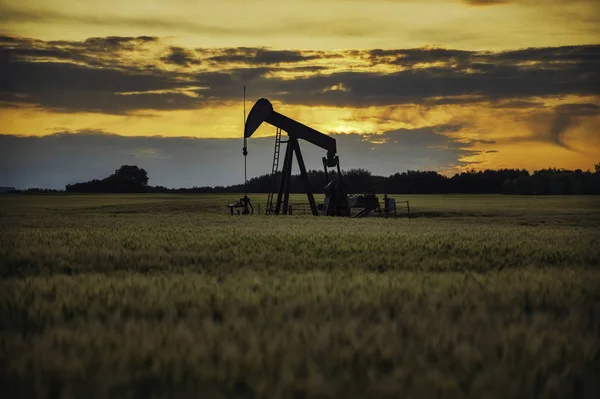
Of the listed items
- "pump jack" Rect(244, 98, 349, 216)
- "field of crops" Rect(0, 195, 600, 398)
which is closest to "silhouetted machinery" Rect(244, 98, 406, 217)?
"pump jack" Rect(244, 98, 349, 216)

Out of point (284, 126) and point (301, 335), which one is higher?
point (284, 126)

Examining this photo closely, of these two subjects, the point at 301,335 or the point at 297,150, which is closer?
the point at 301,335

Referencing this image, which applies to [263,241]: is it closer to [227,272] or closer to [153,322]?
[227,272]

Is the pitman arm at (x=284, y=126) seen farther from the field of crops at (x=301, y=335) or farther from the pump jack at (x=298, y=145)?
the field of crops at (x=301, y=335)

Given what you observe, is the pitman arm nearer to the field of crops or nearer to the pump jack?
the pump jack

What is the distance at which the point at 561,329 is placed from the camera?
17.6ft

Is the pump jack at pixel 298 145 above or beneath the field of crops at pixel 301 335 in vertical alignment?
above

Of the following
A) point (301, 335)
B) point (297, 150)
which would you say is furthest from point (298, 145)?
point (301, 335)

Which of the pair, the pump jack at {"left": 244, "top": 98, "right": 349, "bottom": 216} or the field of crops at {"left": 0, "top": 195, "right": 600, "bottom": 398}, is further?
the pump jack at {"left": 244, "top": 98, "right": 349, "bottom": 216}

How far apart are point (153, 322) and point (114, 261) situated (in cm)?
677

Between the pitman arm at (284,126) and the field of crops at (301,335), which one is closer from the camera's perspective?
the field of crops at (301,335)

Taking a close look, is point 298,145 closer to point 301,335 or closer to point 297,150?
point 297,150

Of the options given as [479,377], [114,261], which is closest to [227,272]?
[114,261]

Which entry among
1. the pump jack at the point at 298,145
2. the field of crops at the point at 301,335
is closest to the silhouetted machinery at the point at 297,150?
the pump jack at the point at 298,145
